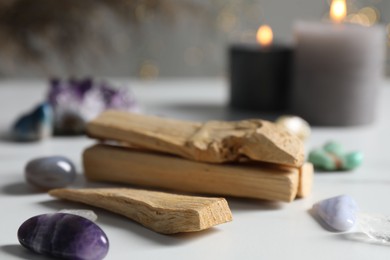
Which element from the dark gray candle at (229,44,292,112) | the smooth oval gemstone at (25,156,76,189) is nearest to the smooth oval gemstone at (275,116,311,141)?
the dark gray candle at (229,44,292,112)

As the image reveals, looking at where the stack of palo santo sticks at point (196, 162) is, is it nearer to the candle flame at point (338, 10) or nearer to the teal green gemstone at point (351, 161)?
the teal green gemstone at point (351, 161)

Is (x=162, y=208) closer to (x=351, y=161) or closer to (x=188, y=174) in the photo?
(x=188, y=174)

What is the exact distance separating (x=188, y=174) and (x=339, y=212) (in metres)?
0.13

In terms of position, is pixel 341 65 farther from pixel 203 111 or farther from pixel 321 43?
pixel 203 111

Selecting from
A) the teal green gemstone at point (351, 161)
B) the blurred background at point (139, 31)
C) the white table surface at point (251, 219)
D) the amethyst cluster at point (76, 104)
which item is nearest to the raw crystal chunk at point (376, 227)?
the white table surface at point (251, 219)

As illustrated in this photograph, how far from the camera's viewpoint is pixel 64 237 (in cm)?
43

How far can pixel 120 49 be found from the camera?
4.72 feet

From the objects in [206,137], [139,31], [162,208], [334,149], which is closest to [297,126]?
[334,149]

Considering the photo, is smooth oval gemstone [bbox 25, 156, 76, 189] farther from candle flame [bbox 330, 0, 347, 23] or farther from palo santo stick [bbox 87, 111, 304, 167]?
candle flame [bbox 330, 0, 347, 23]

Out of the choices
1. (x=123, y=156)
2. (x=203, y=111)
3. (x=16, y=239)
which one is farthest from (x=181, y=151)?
(x=203, y=111)

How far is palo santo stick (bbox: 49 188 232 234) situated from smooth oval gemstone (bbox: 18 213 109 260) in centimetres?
6

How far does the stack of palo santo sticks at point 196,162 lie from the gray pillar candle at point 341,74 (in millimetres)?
270

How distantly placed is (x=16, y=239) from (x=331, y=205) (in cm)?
22

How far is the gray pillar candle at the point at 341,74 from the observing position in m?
0.83
